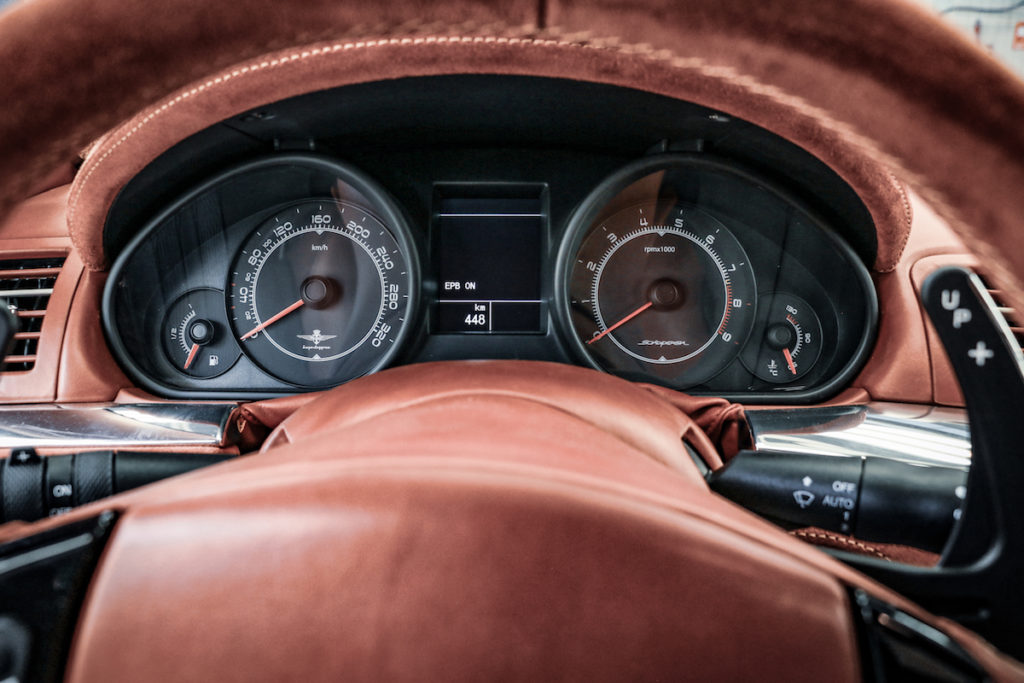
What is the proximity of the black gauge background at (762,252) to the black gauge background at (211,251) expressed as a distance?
0.49 m

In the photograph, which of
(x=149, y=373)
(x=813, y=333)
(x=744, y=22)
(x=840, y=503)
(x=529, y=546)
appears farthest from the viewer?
(x=813, y=333)

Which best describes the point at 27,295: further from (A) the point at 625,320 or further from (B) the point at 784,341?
(B) the point at 784,341

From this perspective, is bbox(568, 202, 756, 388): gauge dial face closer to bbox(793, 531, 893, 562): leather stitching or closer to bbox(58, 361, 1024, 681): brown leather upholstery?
bbox(793, 531, 893, 562): leather stitching

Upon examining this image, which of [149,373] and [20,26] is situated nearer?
[20,26]

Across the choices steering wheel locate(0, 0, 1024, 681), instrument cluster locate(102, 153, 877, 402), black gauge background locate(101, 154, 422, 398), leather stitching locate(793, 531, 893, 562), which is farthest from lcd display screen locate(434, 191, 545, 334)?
steering wheel locate(0, 0, 1024, 681)

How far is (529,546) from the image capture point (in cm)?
46

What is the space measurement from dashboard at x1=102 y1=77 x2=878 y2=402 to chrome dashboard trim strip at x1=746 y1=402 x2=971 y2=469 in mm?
415

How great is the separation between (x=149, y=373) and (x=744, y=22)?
6.01ft

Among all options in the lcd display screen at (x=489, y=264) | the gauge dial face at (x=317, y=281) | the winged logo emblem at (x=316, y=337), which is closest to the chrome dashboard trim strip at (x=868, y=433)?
the lcd display screen at (x=489, y=264)

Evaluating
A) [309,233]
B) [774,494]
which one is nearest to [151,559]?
[774,494]

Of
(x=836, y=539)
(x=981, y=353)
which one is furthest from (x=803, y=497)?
(x=981, y=353)

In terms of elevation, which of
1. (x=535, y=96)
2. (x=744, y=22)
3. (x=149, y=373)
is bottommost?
(x=149, y=373)

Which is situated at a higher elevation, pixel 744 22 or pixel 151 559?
pixel 744 22

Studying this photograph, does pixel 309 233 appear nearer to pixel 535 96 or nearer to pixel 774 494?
pixel 535 96
